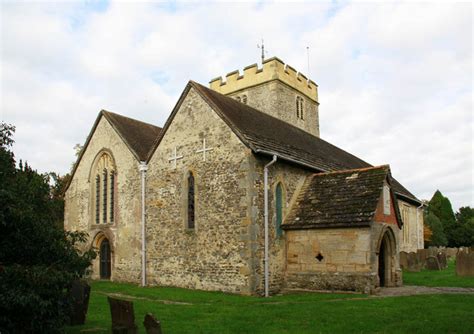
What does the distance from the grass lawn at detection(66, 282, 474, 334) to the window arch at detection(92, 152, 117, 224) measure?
766 centimetres

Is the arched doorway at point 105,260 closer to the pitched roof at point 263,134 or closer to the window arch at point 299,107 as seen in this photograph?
the pitched roof at point 263,134

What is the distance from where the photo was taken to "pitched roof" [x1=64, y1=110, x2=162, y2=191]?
2261 centimetres

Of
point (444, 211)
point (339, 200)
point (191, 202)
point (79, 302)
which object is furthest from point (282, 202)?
point (444, 211)

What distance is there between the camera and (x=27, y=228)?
8391mm

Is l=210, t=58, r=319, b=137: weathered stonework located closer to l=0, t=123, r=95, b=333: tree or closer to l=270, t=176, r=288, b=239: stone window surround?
l=270, t=176, r=288, b=239: stone window surround

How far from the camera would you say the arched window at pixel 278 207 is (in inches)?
724

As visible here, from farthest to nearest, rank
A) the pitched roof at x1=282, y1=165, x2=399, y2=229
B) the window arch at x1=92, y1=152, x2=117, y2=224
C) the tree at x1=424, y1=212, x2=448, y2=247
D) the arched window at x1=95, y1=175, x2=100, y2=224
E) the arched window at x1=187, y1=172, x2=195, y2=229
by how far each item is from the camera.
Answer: the tree at x1=424, y1=212, x2=448, y2=247 < the arched window at x1=95, y1=175, x2=100, y2=224 < the window arch at x1=92, y1=152, x2=117, y2=224 < the arched window at x1=187, y1=172, x2=195, y2=229 < the pitched roof at x1=282, y1=165, x2=399, y2=229

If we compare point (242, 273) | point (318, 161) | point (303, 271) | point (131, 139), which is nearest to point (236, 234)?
point (242, 273)

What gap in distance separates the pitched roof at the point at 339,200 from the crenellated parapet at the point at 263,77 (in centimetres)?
1441

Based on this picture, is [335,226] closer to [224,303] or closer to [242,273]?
[242,273]

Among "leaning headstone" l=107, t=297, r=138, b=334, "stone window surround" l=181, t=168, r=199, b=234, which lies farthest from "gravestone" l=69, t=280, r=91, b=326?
"stone window surround" l=181, t=168, r=199, b=234

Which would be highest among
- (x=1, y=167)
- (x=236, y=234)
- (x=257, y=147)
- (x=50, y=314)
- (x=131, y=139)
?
(x=131, y=139)

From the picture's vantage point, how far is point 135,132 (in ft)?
80.5

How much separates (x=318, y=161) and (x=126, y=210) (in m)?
Result: 9.40
